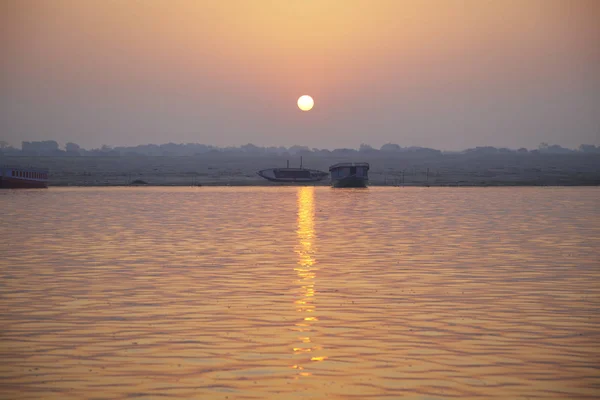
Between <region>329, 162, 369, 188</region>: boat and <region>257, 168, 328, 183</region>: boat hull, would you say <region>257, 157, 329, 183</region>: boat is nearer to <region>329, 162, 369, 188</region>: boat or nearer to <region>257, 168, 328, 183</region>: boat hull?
<region>257, 168, 328, 183</region>: boat hull

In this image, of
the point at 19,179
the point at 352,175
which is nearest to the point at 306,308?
the point at 352,175

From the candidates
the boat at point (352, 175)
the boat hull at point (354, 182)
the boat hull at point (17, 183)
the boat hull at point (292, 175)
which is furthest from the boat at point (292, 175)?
the boat hull at point (17, 183)

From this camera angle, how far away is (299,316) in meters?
19.3

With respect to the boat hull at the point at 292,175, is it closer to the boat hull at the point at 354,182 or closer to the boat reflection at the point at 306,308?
the boat hull at the point at 354,182

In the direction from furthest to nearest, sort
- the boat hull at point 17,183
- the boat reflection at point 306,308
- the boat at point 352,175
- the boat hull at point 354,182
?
the boat at point 352,175, the boat hull at point 354,182, the boat hull at point 17,183, the boat reflection at point 306,308

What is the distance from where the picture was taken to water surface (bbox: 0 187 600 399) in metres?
13.6

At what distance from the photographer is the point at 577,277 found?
85.6 ft

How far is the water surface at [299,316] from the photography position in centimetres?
1360

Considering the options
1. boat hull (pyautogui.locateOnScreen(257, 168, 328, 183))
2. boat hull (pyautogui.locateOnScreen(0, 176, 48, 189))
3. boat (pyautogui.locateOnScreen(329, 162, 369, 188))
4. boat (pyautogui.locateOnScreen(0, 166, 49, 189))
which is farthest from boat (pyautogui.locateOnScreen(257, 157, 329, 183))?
boat hull (pyautogui.locateOnScreen(0, 176, 48, 189))

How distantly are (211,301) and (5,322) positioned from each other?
4.91 meters

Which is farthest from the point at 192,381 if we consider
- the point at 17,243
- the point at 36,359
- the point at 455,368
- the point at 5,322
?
the point at 17,243

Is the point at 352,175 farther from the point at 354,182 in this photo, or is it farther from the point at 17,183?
the point at 17,183

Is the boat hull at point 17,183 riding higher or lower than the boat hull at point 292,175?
lower

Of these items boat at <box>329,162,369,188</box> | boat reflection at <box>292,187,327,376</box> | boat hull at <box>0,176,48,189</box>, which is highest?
boat at <box>329,162,369,188</box>
